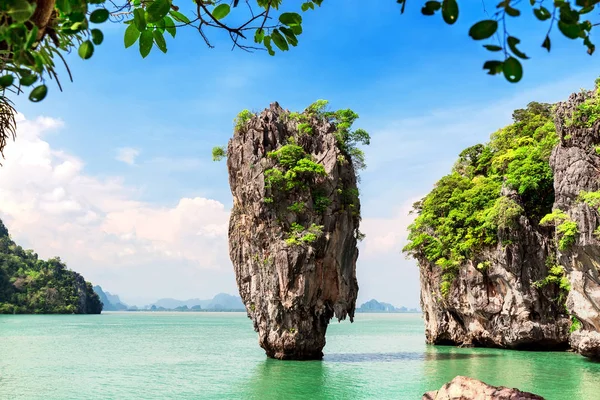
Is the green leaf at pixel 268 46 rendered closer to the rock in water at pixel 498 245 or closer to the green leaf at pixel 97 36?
the green leaf at pixel 97 36

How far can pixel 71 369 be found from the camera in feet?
75.4

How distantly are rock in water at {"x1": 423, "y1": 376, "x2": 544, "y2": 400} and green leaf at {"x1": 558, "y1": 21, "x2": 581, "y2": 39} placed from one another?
7621 millimetres

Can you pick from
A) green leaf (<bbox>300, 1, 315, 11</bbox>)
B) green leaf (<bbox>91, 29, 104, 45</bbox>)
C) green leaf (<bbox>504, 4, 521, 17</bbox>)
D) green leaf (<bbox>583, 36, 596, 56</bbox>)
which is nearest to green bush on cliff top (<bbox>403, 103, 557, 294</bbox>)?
green leaf (<bbox>300, 1, 315, 11</bbox>)

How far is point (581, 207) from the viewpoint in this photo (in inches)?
727

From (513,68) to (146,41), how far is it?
1.54 meters

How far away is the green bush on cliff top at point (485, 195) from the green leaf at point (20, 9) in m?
26.4

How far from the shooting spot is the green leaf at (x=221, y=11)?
90.0 inches

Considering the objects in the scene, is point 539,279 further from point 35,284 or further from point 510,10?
point 35,284

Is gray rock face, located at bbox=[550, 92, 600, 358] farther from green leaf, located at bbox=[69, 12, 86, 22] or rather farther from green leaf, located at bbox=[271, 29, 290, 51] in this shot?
green leaf, located at bbox=[69, 12, 86, 22]

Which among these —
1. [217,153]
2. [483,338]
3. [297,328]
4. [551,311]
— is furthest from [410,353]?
[217,153]

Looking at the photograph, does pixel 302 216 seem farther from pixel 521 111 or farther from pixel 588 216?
pixel 521 111

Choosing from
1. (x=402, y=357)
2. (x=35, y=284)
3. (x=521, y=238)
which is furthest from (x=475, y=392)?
(x=35, y=284)

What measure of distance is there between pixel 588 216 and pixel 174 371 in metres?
17.6

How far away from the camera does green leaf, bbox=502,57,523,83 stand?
1539mm
